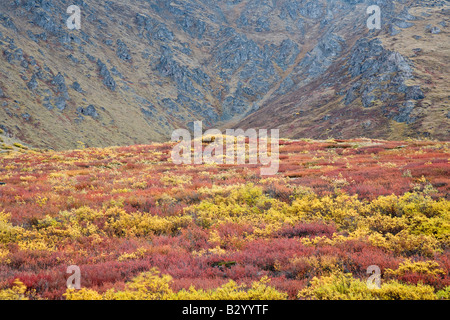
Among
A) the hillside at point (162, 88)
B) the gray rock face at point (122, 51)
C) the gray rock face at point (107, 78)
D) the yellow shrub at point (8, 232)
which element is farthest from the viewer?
the gray rock face at point (122, 51)

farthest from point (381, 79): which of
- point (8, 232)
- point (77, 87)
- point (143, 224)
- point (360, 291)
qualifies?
point (77, 87)

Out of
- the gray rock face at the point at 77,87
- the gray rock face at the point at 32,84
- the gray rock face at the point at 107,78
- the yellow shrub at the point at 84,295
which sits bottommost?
the yellow shrub at the point at 84,295

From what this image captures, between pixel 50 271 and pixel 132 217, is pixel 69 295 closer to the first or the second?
pixel 50 271

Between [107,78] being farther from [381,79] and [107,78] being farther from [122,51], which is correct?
[381,79]

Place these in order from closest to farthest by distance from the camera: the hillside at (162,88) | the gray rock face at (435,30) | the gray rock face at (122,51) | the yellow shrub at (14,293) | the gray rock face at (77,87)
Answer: the yellow shrub at (14,293) → the hillside at (162,88) → the gray rock face at (435,30) → the gray rock face at (77,87) → the gray rock face at (122,51)

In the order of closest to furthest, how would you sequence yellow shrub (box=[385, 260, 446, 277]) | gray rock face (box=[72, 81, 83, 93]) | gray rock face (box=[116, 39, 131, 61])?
yellow shrub (box=[385, 260, 446, 277])
gray rock face (box=[72, 81, 83, 93])
gray rock face (box=[116, 39, 131, 61])

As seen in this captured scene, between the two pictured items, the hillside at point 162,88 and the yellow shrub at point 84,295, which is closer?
the yellow shrub at point 84,295

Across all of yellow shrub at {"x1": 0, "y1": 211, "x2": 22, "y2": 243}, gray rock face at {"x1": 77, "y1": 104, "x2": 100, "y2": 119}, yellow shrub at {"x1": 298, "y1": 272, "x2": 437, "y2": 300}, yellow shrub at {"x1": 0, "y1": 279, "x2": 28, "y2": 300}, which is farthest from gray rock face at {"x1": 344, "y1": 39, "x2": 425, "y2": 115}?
gray rock face at {"x1": 77, "y1": 104, "x2": 100, "y2": 119}

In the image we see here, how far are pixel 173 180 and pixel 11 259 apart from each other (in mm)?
9963

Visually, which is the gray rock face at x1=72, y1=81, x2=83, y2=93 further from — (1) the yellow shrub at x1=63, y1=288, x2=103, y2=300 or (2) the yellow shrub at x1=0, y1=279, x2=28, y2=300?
(1) the yellow shrub at x1=63, y1=288, x2=103, y2=300

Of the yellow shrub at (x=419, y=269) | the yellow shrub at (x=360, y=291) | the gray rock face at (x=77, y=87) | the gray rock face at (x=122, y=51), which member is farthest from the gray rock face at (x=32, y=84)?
the yellow shrub at (x=419, y=269)

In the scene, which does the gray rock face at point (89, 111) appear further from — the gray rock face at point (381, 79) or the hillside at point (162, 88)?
the gray rock face at point (381, 79)

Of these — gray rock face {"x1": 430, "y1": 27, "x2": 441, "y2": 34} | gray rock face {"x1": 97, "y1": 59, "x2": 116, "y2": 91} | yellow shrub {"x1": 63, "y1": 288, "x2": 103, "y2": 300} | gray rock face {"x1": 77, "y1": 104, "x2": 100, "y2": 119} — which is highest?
gray rock face {"x1": 430, "y1": 27, "x2": 441, "y2": 34}

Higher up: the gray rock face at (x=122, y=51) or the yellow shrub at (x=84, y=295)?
the gray rock face at (x=122, y=51)
